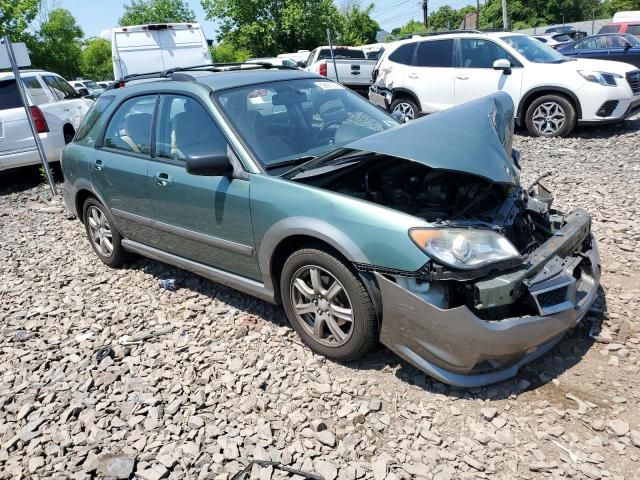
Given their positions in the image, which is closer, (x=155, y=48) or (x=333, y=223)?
(x=333, y=223)

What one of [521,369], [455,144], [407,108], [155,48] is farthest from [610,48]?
[521,369]

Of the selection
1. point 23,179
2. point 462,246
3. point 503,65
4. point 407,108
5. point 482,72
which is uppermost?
point 503,65

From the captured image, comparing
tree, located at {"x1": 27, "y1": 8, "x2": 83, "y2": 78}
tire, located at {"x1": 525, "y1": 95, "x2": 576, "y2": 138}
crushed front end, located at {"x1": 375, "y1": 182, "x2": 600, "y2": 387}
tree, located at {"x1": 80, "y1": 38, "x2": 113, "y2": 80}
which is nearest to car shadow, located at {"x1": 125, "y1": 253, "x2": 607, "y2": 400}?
crushed front end, located at {"x1": 375, "y1": 182, "x2": 600, "y2": 387}

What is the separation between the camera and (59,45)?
34969 mm

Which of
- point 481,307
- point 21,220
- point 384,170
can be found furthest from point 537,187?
point 21,220

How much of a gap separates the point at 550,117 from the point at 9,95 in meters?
8.97

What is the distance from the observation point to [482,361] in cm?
274

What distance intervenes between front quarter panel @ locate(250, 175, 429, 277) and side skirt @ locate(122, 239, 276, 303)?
17cm

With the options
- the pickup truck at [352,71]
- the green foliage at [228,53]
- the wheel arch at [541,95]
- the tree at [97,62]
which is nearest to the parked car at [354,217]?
the wheel arch at [541,95]

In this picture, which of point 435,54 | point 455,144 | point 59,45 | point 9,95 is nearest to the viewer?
point 455,144

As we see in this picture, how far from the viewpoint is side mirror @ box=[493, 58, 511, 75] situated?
356 inches

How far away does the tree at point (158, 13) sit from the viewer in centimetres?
4606

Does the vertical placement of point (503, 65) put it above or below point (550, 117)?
above

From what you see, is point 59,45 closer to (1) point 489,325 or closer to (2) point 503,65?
(2) point 503,65
